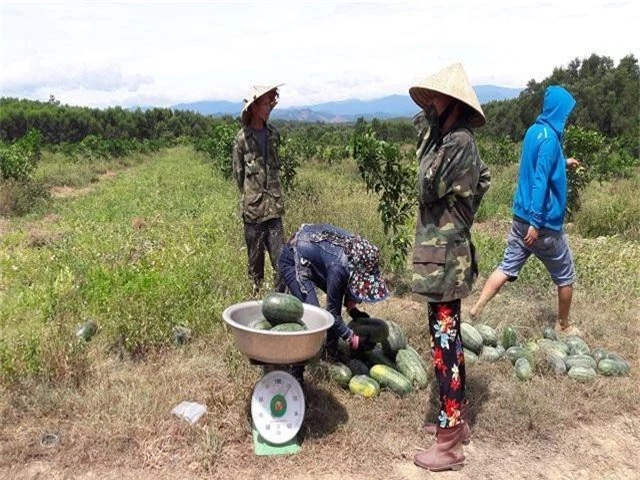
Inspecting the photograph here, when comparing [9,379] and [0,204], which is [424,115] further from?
[0,204]

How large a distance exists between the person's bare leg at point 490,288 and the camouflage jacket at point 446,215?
1.89m

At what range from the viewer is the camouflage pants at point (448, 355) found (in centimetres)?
328

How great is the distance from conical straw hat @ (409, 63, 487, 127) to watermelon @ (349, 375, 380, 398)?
1954 mm

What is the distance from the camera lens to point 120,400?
3711 millimetres

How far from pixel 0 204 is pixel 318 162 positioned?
1259 cm

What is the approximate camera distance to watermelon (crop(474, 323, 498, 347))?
4.71 m

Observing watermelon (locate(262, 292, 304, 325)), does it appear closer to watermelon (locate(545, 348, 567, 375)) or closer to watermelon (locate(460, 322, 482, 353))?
watermelon (locate(460, 322, 482, 353))

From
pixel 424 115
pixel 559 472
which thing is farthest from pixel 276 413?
pixel 424 115

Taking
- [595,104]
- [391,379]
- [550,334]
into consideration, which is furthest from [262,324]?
[595,104]

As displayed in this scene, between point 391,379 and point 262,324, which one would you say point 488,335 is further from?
point 262,324

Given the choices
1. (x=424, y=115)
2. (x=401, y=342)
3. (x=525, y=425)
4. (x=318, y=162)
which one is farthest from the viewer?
(x=318, y=162)

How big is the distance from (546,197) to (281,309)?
101 inches

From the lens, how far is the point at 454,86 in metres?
3.02

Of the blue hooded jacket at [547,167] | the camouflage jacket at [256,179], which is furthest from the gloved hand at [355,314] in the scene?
the blue hooded jacket at [547,167]
